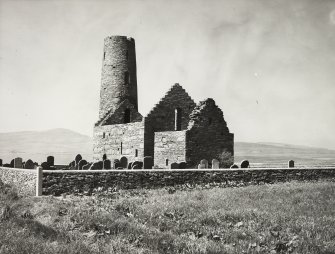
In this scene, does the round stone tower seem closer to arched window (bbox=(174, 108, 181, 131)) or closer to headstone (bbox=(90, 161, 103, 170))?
arched window (bbox=(174, 108, 181, 131))

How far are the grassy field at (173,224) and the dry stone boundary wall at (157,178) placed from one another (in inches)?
37.4

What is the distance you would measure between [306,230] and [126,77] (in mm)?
27700

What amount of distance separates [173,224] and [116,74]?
2596 centimetres

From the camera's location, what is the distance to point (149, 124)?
27844mm

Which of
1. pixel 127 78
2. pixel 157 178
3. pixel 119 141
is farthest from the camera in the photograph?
pixel 127 78

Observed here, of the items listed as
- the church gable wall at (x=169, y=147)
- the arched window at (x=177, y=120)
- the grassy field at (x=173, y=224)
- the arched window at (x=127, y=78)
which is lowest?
the grassy field at (x=173, y=224)

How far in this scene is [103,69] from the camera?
35.0m

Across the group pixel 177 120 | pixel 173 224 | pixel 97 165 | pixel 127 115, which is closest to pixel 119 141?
pixel 127 115

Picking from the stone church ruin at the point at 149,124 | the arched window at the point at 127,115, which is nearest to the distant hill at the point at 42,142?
the stone church ruin at the point at 149,124

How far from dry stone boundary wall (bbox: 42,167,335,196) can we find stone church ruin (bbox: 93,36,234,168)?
11.4 ft

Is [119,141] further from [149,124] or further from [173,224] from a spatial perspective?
[173,224]

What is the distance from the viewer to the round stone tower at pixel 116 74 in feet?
113

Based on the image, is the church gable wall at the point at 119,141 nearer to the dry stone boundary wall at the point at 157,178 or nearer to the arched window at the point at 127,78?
the arched window at the point at 127,78

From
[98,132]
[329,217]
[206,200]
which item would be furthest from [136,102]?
[329,217]
